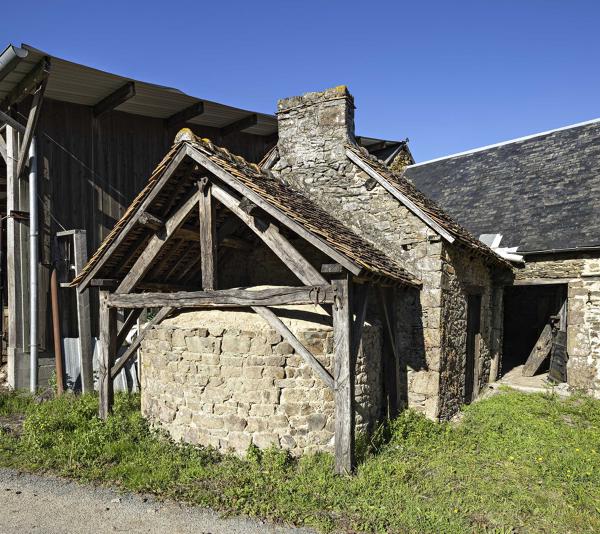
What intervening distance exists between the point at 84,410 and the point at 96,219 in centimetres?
440

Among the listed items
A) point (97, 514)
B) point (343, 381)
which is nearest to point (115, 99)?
point (343, 381)

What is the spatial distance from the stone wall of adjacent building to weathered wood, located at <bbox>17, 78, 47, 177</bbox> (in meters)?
10.7

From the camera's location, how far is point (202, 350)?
6.98m

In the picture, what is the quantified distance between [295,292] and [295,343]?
65cm

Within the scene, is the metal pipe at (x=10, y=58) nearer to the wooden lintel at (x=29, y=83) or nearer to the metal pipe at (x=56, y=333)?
the wooden lintel at (x=29, y=83)

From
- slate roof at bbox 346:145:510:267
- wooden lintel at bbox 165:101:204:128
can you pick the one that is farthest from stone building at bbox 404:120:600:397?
wooden lintel at bbox 165:101:204:128

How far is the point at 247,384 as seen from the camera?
666 cm

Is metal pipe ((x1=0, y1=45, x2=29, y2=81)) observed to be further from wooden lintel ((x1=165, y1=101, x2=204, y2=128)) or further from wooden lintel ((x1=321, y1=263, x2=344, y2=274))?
wooden lintel ((x1=321, y1=263, x2=344, y2=274))

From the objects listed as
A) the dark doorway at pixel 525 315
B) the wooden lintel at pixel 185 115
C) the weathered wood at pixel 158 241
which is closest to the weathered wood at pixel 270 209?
the weathered wood at pixel 158 241

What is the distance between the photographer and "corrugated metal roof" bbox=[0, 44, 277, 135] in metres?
9.13

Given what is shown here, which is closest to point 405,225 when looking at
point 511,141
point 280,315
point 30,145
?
point 280,315

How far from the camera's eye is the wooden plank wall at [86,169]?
1016cm

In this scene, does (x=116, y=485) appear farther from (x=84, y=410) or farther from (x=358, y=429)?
(x=358, y=429)

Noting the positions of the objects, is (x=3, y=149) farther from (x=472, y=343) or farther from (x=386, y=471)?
(x=472, y=343)
